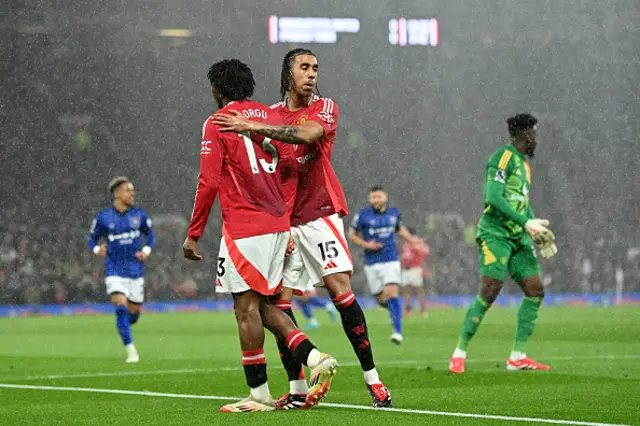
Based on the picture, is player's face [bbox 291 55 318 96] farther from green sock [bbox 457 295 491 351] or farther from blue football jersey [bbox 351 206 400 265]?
blue football jersey [bbox 351 206 400 265]

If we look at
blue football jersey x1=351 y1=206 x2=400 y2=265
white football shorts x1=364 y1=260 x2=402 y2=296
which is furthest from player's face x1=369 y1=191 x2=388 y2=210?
white football shorts x1=364 y1=260 x2=402 y2=296

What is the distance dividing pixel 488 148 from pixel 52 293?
50.3 ft

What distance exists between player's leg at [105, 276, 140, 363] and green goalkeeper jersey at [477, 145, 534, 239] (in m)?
4.69

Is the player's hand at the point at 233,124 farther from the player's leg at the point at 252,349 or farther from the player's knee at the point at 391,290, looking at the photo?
the player's knee at the point at 391,290

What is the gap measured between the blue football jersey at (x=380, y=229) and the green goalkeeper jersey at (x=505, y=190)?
6.99m

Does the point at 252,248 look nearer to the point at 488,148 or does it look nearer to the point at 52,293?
the point at 52,293

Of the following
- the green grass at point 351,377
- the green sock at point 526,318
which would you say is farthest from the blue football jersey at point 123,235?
the green sock at point 526,318

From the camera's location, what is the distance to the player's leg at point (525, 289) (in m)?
11.3

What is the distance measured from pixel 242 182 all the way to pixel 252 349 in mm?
1034

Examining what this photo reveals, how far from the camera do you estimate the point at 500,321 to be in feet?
77.4

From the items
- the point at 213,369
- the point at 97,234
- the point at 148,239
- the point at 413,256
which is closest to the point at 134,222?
the point at 148,239

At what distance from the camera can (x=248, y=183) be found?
780cm

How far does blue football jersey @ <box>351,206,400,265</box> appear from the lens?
725 inches

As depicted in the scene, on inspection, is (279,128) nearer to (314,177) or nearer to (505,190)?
(314,177)
